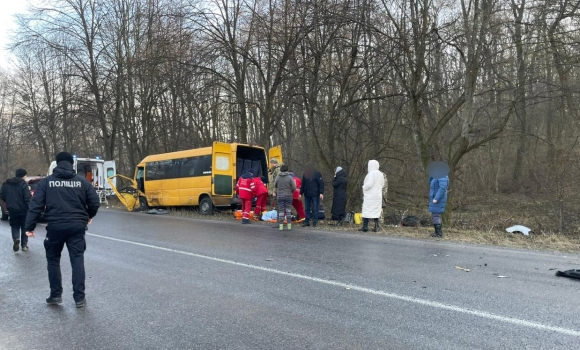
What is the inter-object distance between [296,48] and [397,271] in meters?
10.8

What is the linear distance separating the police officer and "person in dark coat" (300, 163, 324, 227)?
7023 millimetres

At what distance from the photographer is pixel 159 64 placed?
18422mm

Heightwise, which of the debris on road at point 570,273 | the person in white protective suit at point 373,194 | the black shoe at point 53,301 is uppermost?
the person in white protective suit at point 373,194

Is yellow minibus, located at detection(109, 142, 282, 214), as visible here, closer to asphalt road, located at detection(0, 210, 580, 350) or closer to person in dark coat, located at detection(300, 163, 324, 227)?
person in dark coat, located at detection(300, 163, 324, 227)

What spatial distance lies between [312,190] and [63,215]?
7.38 m

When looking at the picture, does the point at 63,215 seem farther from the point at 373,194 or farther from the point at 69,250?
the point at 373,194

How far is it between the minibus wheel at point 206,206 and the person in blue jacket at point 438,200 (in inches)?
327

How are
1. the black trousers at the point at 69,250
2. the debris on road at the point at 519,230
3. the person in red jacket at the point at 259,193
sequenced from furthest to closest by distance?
the person in red jacket at the point at 259,193, the debris on road at the point at 519,230, the black trousers at the point at 69,250

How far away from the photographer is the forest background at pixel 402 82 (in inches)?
459

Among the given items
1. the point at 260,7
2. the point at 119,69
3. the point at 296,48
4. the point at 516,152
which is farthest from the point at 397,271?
the point at 119,69

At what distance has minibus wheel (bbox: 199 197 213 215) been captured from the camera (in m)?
15.2

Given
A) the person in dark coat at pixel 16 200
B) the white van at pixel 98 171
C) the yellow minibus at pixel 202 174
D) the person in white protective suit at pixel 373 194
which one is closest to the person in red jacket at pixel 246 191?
the yellow minibus at pixel 202 174

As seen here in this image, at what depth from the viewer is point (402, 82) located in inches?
506

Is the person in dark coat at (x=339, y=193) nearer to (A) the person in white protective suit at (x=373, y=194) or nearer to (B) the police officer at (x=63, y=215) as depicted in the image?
(A) the person in white protective suit at (x=373, y=194)
